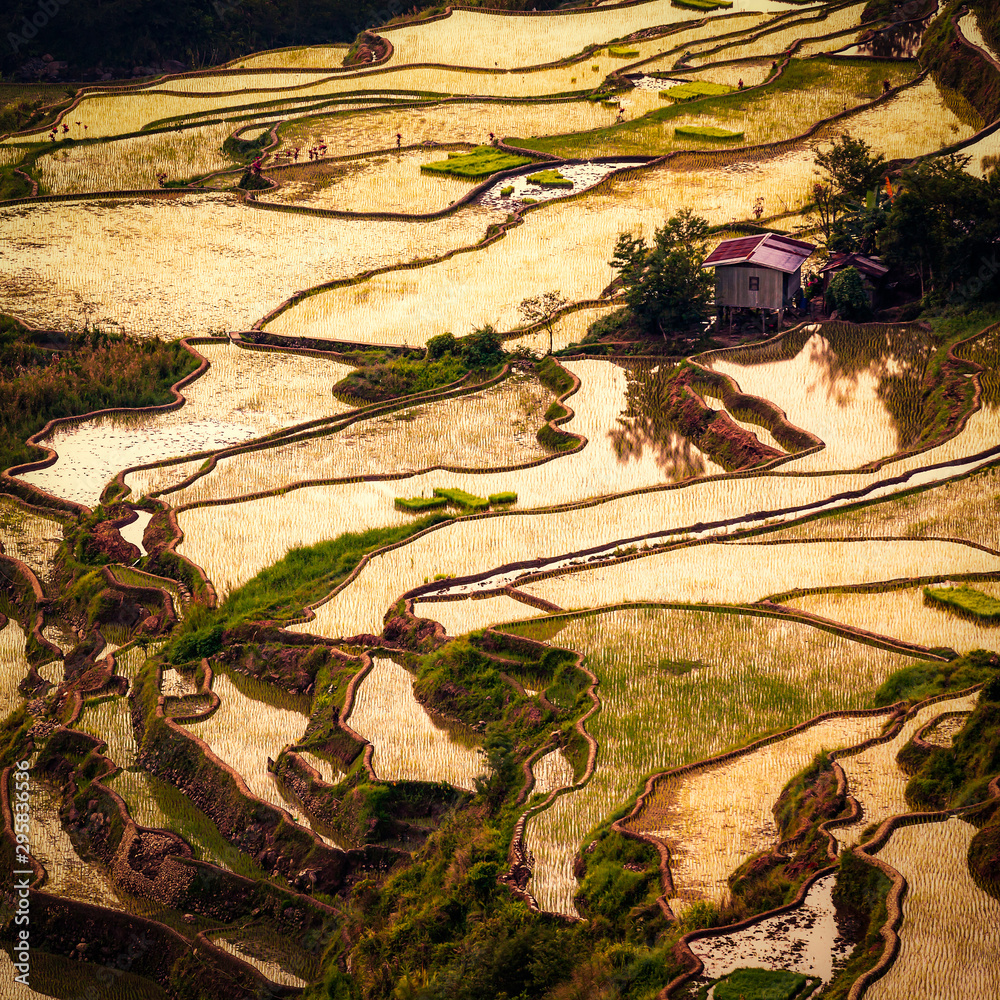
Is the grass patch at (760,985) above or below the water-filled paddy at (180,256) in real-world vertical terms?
below

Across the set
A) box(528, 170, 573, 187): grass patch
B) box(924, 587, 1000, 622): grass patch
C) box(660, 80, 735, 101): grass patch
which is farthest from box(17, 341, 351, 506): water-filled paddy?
box(660, 80, 735, 101): grass patch

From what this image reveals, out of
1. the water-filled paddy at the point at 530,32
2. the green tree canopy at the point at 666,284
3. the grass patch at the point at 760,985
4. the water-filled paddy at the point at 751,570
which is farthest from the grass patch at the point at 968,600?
the water-filled paddy at the point at 530,32

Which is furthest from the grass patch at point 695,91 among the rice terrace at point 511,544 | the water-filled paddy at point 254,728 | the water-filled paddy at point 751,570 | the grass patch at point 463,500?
the water-filled paddy at point 254,728

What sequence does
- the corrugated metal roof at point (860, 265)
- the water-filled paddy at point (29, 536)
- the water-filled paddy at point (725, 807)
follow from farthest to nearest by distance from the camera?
1. the corrugated metal roof at point (860, 265)
2. the water-filled paddy at point (29, 536)
3. the water-filled paddy at point (725, 807)

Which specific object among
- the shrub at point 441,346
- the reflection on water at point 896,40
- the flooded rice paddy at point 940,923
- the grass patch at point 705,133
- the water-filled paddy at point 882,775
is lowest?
the water-filled paddy at point 882,775

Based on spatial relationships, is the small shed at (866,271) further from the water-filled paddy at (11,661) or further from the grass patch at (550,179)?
the water-filled paddy at (11,661)

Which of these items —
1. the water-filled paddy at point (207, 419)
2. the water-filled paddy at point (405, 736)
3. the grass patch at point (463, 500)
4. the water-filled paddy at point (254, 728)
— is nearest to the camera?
the water-filled paddy at point (405, 736)

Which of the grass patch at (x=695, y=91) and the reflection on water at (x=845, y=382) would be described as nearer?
the reflection on water at (x=845, y=382)

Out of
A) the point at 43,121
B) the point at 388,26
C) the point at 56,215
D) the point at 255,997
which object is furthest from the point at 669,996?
the point at 388,26
